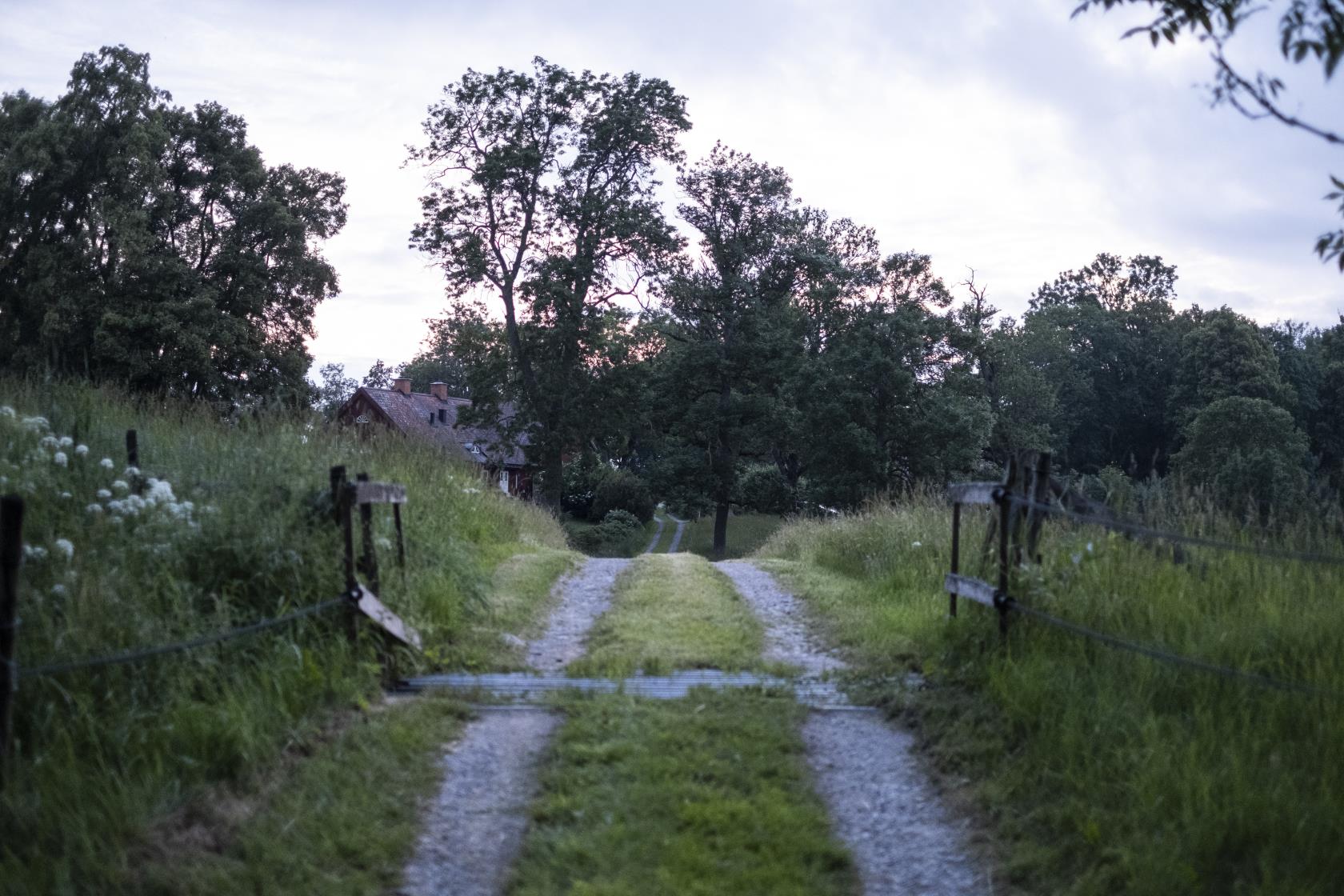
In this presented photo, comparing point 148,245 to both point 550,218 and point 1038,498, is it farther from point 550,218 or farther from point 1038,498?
point 1038,498

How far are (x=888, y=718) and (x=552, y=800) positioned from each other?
2.52 m

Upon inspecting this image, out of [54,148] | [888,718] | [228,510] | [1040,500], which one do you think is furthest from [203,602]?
[54,148]

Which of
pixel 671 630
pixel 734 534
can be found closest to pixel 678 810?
pixel 671 630

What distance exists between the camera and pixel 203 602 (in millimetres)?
6996

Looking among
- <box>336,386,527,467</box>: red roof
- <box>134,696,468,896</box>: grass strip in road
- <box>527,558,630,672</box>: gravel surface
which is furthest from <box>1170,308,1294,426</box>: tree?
<box>134,696,468,896</box>: grass strip in road

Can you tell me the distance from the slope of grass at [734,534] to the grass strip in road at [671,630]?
117ft

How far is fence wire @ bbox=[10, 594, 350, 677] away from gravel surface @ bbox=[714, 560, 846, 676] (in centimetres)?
354

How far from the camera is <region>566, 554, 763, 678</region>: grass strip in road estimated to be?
8.56 metres

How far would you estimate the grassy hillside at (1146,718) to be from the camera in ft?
15.5

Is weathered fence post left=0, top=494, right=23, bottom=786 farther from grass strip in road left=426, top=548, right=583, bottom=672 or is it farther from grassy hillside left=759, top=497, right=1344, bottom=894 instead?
grassy hillside left=759, top=497, right=1344, bottom=894

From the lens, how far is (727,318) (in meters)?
50.9

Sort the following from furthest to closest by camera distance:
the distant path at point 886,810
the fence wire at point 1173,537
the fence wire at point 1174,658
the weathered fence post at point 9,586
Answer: the fence wire at point 1173,537, the distant path at point 886,810, the fence wire at point 1174,658, the weathered fence post at point 9,586

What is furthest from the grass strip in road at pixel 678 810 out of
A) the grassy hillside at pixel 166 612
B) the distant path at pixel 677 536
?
the distant path at pixel 677 536

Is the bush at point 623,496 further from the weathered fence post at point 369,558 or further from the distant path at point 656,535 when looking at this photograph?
the weathered fence post at point 369,558
